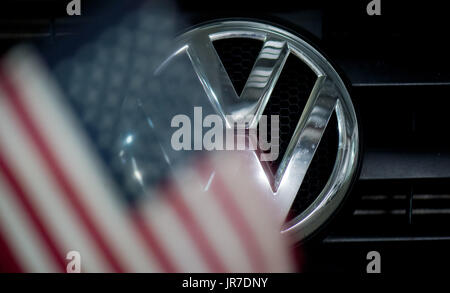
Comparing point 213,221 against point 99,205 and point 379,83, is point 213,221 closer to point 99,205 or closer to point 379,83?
point 99,205

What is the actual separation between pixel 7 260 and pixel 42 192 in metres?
0.14

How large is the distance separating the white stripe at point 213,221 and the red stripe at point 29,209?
26 centimetres

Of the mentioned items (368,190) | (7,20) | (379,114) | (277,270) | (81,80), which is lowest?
(277,270)

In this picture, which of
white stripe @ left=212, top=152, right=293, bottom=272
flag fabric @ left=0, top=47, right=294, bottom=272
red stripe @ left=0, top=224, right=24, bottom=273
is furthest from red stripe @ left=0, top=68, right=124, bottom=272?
white stripe @ left=212, top=152, right=293, bottom=272

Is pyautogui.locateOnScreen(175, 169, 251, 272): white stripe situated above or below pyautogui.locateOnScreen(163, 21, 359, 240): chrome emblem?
below

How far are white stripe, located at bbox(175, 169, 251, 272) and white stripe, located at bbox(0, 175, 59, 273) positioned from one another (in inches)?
11.1

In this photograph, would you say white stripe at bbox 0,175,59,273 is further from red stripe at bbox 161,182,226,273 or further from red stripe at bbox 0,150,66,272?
red stripe at bbox 161,182,226,273

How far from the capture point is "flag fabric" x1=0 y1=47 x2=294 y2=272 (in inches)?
34.9

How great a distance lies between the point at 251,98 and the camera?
34.6 inches

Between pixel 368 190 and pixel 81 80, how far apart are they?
0.57m

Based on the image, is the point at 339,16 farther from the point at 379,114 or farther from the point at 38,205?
the point at 38,205

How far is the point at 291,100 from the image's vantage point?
35.9 inches

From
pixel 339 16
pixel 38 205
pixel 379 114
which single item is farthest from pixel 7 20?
pixel 379 114

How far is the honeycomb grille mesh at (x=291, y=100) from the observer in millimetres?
906
